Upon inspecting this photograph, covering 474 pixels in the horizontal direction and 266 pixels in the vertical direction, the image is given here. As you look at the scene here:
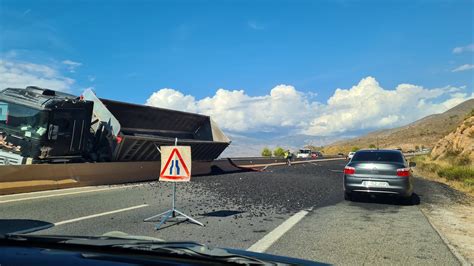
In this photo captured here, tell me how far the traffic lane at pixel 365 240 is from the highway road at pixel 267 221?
14 millimetres

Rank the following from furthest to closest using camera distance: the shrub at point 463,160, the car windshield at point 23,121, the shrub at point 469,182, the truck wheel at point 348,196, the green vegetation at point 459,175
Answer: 1. the shrub at point 463,160
2. the green vegetation at point 459,175
3. the shrub at point 469,182
4. the car windshield at point 23,121
5. the truck wheel at point 348,196

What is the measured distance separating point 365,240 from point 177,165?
4205 mm

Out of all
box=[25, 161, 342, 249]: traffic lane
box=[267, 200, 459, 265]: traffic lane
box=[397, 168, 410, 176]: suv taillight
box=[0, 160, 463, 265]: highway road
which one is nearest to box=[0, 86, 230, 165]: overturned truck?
box=[0, 160, 463, 265]: highway road

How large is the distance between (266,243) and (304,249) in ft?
2.12

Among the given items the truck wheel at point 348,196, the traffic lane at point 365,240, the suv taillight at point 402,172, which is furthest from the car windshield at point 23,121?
the suv taillight at point 402,172

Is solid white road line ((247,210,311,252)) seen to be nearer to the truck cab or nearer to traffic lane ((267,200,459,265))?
traffic lane ((267,200,459,265))

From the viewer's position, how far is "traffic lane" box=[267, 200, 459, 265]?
226 inches

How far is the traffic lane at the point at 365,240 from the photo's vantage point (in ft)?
18.8

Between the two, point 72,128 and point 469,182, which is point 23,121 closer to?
point 72,128

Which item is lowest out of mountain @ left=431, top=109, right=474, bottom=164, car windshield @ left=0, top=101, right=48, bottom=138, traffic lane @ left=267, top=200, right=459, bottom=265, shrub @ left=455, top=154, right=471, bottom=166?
traffic lane @ left=267, top=200, right=459, bottom=265

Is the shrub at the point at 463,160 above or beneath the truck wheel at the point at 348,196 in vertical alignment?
above

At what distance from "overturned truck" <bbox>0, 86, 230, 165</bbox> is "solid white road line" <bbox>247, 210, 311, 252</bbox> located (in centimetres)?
944

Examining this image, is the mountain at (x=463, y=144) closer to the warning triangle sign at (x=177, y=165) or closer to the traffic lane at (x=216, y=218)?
the traffic lane at (x=216, y=218)

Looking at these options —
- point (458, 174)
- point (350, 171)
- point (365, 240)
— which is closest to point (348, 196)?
point (350, 171)
